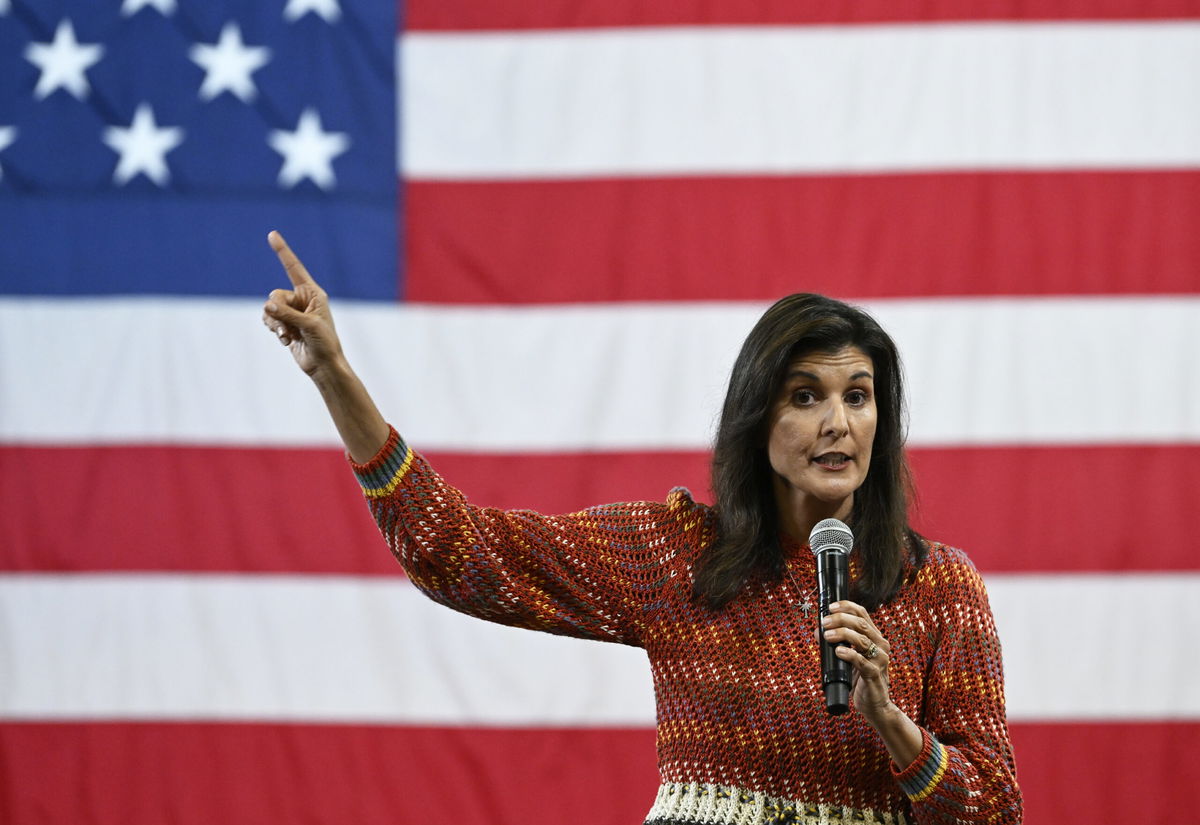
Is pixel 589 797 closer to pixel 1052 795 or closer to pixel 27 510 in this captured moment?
pixel 1052 795

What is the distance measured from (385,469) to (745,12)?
1911 millimetres

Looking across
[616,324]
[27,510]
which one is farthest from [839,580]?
[27,510]

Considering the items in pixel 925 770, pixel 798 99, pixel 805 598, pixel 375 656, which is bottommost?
pixel 375 656

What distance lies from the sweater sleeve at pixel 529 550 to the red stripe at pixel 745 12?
1.66 meters

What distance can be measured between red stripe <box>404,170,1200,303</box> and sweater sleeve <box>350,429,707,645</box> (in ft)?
4.37

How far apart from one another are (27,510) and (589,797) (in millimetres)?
1482

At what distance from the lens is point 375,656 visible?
299 cm

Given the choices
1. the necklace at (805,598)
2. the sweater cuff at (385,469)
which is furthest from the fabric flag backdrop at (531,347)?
the sweater cuff at (385,469)

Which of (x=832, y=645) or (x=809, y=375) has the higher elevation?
(x=809, y=375)

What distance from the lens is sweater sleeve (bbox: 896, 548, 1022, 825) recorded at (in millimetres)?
1507

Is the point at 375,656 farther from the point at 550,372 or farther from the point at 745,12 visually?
the point at 745,12

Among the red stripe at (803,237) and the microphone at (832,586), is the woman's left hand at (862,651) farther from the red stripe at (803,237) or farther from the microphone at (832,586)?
the red stripe at (803,237)

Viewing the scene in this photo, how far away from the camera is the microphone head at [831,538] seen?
4.98 ft

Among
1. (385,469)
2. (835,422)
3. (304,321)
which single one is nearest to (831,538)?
(835,422)
